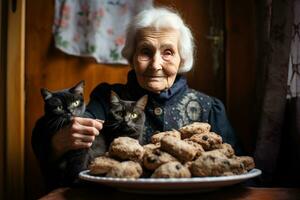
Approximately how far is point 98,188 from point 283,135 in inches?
24.7

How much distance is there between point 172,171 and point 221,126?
56 centimetres

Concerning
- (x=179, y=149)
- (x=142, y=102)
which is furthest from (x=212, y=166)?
(x=142, y=102)

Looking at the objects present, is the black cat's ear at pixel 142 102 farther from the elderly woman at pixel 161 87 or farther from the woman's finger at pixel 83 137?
the woman's finger at pixel 83 137

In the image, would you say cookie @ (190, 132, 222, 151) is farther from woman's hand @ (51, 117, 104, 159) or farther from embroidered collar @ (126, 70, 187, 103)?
embroidered collar @ (126, 70, 187, 103)

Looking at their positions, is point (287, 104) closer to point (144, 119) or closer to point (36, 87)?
point (144, 119)

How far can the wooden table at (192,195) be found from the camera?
85 cm

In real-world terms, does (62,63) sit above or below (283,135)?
above

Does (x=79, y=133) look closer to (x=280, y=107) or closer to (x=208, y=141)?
(x=208, y=141)

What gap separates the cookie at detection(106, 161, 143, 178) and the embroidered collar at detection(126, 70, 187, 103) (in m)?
0.50

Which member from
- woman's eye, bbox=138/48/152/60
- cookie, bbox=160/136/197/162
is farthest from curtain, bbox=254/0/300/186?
cookie, bbox=160/136/197/162

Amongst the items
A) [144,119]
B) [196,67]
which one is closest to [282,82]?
[144,119]

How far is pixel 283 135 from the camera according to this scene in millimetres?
1287

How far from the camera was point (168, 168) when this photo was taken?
0.79 metres

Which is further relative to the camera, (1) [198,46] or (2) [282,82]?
(1) [198,46]
